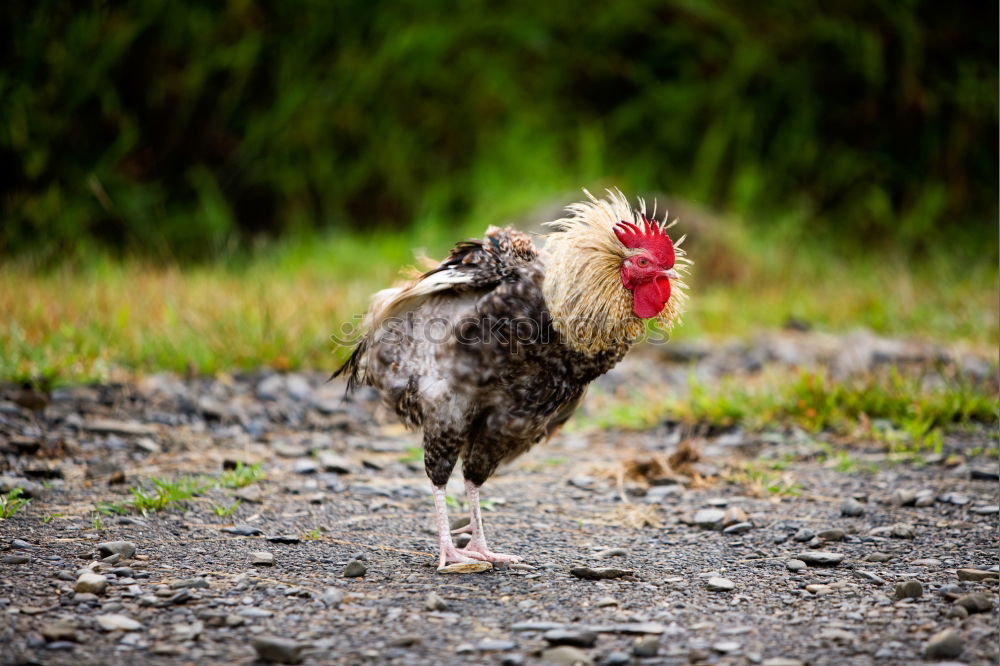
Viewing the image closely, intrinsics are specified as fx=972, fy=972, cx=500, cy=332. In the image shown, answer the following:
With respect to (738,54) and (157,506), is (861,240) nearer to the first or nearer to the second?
(738,54)

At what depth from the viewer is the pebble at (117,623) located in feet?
→ 8.29

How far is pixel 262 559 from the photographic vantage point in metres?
3.09

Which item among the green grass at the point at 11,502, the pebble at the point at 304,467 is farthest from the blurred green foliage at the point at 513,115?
the green grass at the point at 11,502

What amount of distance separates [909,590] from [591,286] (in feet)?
4.33

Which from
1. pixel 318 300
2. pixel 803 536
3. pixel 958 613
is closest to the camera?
pixel 958 613

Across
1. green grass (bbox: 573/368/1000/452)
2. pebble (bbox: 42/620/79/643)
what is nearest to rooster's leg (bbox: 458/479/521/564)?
pebble (bbox: 42/620/79/643)

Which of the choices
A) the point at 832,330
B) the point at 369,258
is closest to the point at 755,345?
the point at 832,330

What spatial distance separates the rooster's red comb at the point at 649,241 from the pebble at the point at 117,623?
75.1 inches

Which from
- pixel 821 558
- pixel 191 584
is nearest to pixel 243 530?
pixel 191 584

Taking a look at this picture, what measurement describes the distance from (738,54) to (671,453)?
6097 mm

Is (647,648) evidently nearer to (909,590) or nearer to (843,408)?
(909,590)

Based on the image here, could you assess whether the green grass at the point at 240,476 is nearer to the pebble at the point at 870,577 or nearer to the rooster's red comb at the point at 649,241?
the rooster's red comb at the point at 649,241

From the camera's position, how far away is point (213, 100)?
29.1 feet

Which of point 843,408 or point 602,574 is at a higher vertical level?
point 843,408
